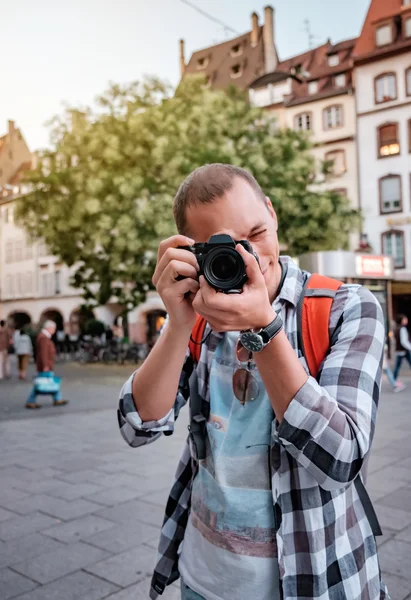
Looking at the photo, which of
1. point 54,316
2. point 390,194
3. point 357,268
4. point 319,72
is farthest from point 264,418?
point 54,316

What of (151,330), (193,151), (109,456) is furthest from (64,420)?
(151,330)

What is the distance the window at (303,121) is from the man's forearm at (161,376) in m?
35.7

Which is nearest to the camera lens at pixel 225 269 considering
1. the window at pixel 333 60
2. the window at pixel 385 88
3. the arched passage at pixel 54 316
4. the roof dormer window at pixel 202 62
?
the window at pixel 385 88

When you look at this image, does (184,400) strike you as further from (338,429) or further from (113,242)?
(113,242)

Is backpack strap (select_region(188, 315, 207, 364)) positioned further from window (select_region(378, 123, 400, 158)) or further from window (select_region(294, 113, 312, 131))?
window (select_region(294, 113, 312, 131))

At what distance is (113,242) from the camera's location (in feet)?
63.2

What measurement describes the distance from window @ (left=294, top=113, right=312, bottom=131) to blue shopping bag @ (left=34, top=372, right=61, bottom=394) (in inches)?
1083

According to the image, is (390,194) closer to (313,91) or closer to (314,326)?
(313,91)

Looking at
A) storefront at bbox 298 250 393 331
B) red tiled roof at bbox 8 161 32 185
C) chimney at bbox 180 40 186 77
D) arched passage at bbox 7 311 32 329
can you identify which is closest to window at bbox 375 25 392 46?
storefront at bbox 298 250 393 331

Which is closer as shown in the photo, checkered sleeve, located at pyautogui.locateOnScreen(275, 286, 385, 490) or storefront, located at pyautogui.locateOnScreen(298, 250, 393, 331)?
checkered sleeve, located at pyautogui.locateOnScreen(275, 286, 385, 490)

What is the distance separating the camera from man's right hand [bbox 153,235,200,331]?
4.33 ft

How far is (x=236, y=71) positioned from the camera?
46188 mm

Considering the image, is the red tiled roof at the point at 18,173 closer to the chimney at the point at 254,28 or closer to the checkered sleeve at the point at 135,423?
the chimney at the point at 254,28

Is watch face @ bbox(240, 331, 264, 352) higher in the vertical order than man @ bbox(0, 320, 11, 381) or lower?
higher
